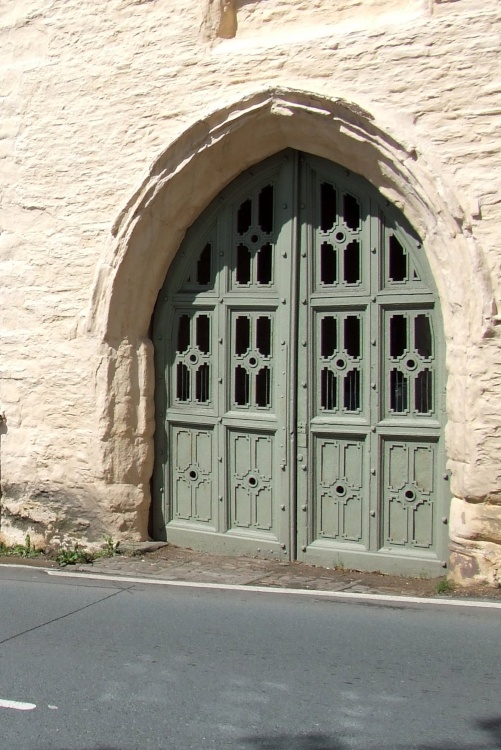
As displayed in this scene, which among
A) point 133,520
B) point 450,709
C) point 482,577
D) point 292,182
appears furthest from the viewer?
point 133,520

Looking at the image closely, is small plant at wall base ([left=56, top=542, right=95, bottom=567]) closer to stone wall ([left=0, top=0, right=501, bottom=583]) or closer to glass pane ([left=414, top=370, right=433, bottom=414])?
stone wall ([left=0, top=0, right=501, bottom=583])

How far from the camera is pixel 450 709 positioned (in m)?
4.07

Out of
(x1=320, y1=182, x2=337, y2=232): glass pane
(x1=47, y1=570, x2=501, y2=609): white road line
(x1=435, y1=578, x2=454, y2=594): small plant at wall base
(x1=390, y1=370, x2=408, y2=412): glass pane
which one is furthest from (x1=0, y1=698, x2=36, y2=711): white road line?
(x1=320, y1=182, x2=337, y2=232): glass pane

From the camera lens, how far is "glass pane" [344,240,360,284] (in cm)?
696

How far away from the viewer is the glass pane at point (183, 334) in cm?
771

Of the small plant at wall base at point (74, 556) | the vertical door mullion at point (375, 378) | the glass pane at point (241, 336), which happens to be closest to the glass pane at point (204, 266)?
the glass pane at point (241, 336)

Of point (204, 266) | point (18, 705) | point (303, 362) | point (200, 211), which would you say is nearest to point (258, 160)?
point (200, 211)

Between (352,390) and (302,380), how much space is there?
0.39m

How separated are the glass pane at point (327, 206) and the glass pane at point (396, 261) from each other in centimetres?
50

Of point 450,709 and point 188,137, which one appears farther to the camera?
point 188,137

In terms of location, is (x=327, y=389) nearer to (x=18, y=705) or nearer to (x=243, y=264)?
(x=243, y=264)

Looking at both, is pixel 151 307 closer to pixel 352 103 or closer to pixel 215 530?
pixel 215 530

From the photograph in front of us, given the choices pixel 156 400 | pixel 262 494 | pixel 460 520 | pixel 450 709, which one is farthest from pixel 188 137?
pixel 450 709

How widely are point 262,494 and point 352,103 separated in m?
2.91
